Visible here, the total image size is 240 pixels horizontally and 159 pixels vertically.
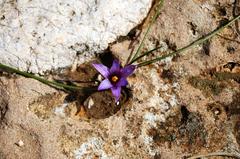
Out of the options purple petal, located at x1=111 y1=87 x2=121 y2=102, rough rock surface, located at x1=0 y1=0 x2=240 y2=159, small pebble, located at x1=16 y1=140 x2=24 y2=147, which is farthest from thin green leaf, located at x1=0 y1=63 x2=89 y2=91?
small pebble, located at x1=16 y1=140 x2=24 y2=147

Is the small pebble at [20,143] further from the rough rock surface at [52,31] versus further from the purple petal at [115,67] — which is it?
the purple petal at [115,67]

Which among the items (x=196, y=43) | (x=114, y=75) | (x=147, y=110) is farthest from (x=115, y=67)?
(x=196, y=43)

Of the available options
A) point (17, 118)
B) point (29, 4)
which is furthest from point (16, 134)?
point (29, 4)

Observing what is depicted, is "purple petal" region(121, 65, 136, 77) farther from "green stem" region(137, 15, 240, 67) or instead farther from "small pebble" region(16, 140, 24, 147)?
"small pebble" region(16, 140, 24, 147)

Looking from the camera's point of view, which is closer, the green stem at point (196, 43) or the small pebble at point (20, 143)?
the small pebble at point (20, 143)

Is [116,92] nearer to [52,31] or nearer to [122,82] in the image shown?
[122,82]

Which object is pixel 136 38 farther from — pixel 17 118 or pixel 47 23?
pixel 17 118

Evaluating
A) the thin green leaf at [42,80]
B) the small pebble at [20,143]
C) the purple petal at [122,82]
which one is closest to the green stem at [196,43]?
the purple petal at [122,82]
